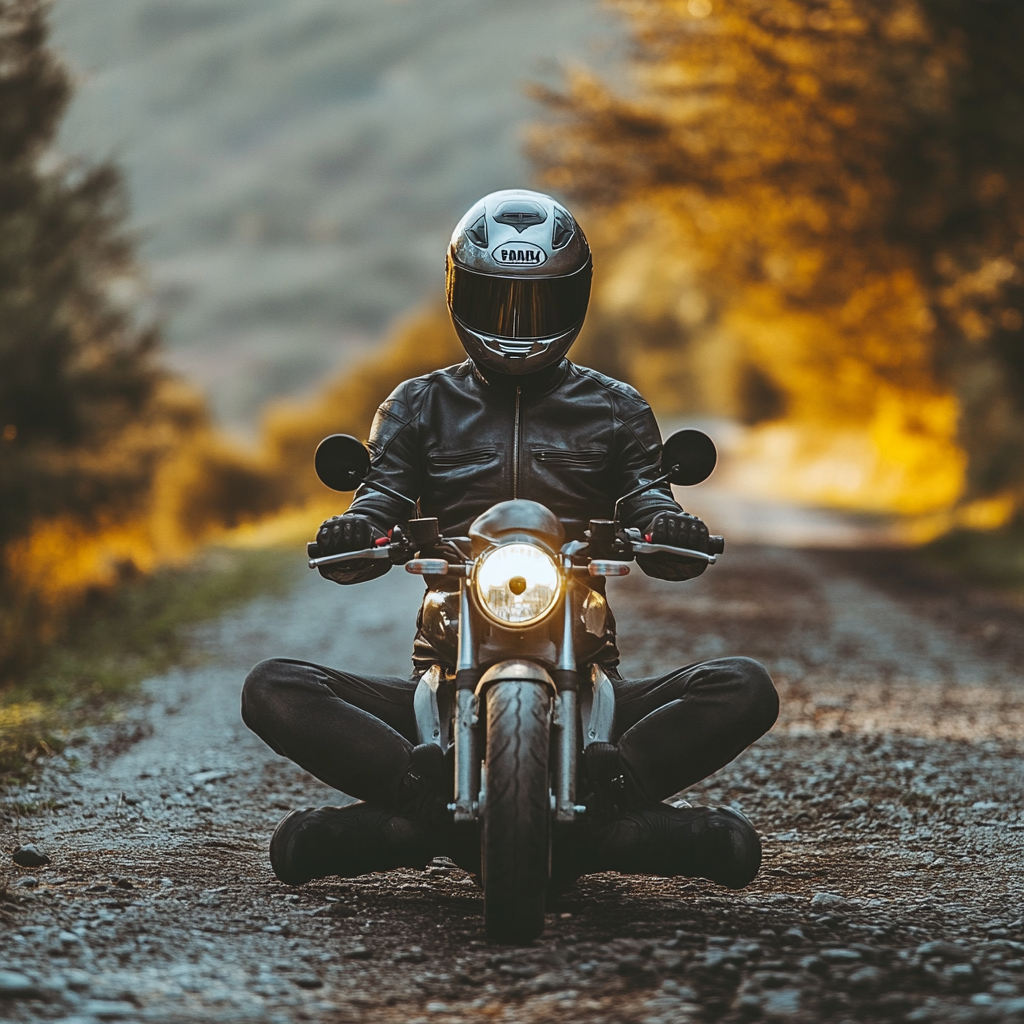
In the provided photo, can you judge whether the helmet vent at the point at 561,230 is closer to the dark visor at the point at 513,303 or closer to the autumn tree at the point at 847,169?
the dark visor at the point at 513,303

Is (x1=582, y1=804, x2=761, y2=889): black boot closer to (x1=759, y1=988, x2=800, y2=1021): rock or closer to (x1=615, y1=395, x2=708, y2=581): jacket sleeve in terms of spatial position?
(x1=615, y1=395, x2=708, y2=581): jacket sleeve

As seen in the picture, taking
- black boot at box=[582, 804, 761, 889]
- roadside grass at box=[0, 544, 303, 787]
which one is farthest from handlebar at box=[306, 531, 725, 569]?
roadside grass at box=[0, 544, 303, 787]

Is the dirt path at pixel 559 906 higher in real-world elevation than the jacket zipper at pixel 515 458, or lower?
lower

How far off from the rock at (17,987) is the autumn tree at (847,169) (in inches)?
572

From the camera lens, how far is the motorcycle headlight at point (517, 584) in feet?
12.2

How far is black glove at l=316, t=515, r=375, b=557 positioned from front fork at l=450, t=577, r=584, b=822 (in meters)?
0.30

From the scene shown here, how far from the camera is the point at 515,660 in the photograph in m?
3.78

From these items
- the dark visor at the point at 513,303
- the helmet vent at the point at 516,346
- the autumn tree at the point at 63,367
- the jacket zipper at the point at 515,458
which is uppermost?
the autumn tree at the point at 63,367

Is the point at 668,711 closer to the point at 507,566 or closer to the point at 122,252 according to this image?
the point at 507,566

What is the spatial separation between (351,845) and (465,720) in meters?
0.65

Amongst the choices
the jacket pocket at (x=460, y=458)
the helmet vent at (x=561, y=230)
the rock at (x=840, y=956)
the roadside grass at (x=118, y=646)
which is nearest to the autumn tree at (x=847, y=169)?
the roadside grass at (x=118, y=646)

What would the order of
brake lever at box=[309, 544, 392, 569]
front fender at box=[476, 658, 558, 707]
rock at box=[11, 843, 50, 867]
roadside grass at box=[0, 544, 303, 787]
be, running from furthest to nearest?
1. roadside grass at box=[0, 544, 303, 787]
2. rock at box=[11, 843, 50, 867]
3. brake lever at box=[309, 544, 392, 569]
4. front fender at box=[476, 658, 558, 707]

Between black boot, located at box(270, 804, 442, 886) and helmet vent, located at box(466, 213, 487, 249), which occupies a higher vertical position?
helmet vent, located at box(466, 213, 487, 249)

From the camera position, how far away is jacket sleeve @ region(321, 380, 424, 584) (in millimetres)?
4207
